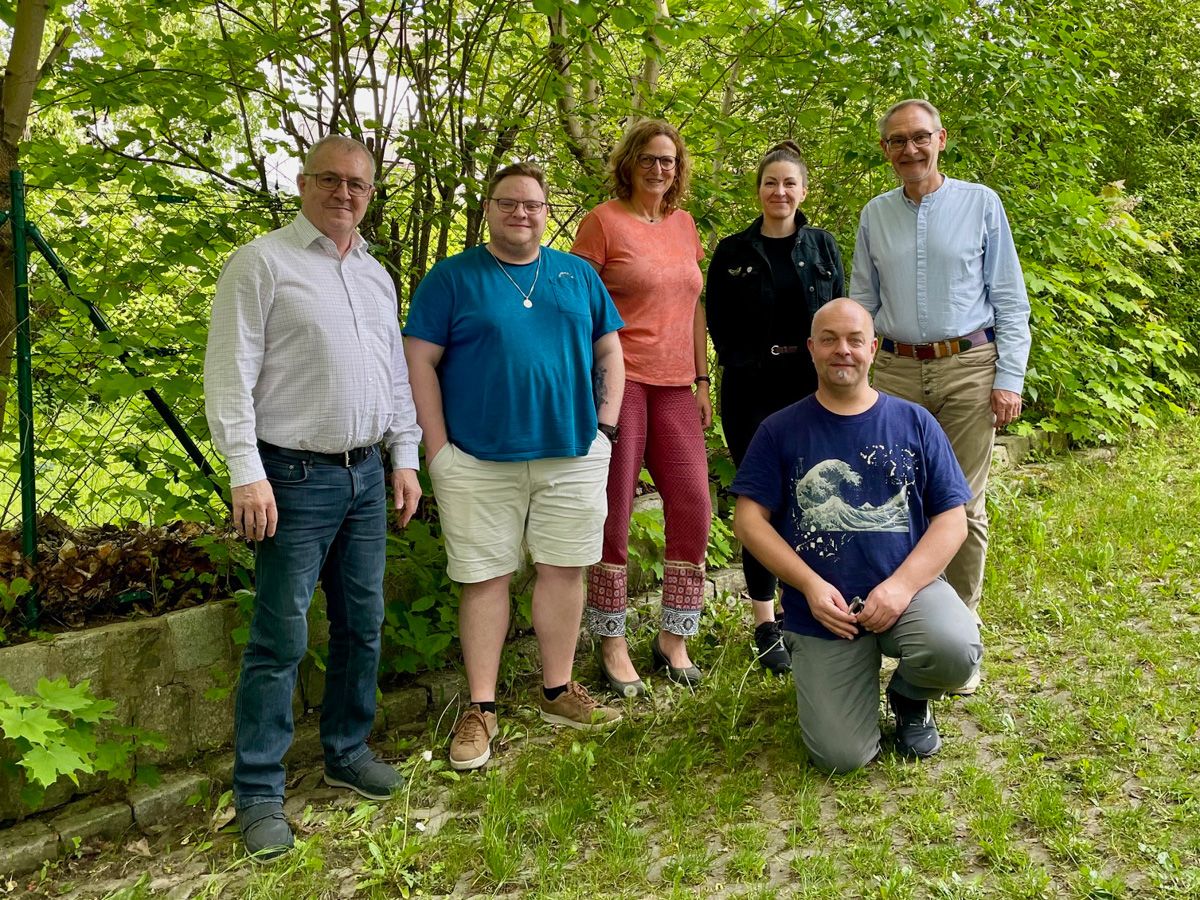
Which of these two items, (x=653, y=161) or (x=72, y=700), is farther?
(x=653, y=161)

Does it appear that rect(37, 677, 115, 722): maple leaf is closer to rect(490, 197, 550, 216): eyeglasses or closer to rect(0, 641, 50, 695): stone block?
rect(0, 641, 50, 695): stone block

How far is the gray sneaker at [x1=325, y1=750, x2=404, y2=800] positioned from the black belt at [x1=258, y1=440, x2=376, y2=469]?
956 mm

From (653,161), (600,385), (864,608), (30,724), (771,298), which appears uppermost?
(653,161)

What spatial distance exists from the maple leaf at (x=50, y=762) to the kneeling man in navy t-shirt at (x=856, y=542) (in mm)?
1963

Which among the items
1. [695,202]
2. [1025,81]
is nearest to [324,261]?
[695,202]

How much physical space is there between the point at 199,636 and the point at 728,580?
2439mm

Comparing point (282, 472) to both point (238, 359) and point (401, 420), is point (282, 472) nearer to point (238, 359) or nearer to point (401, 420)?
point (238, 359)

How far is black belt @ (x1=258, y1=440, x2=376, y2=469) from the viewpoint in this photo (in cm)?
263

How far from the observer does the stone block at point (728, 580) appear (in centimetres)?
464

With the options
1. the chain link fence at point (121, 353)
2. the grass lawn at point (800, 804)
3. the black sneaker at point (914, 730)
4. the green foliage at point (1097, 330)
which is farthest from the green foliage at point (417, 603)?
the green foliage at point (1097, 330)

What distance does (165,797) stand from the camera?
9.80 ft

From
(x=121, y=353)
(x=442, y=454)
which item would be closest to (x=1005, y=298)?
(x=442, y=454)

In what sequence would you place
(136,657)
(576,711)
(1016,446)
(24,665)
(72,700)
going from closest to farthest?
A: (72,700) → (24,665) → (136,657) → (576,711) → (1016,446)

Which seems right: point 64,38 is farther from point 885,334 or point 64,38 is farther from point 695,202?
point 885,334
